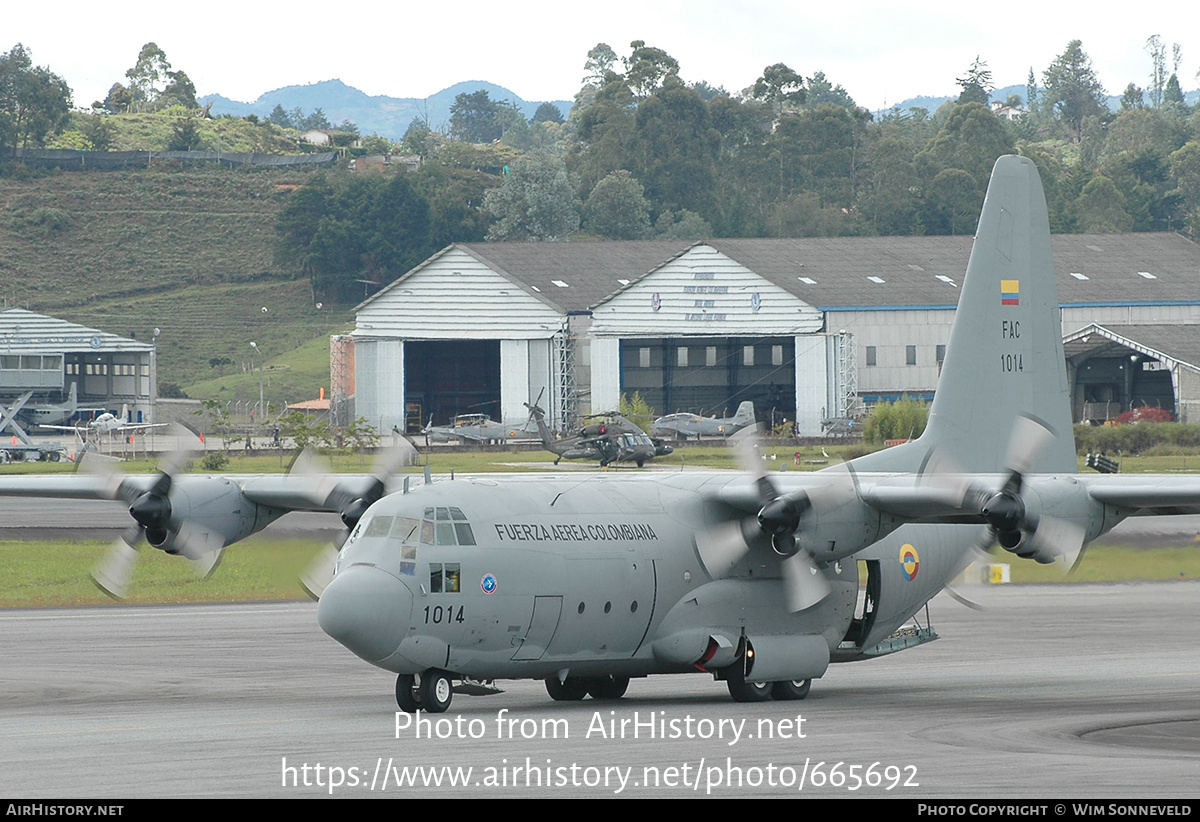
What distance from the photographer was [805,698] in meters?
22.5

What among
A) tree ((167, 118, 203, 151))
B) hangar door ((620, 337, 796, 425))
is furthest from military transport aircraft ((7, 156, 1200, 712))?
tree ((167, 118, 203, 151))

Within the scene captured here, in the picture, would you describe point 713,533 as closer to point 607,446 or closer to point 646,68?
point 607,446

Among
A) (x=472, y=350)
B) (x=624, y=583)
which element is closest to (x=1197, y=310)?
(x=472, y=350)

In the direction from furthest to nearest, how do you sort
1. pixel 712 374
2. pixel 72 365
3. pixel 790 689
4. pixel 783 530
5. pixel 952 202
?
pixel 952 202 < pixel 72 365 < pixel 712 374 < pixel 790 689 < pixel 783 530

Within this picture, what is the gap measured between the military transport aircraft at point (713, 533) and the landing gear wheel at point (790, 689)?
0.07 metres

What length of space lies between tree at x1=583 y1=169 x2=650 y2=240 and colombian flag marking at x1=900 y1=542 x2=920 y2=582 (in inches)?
4902

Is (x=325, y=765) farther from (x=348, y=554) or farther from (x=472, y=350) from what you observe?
(x=472, y=350)

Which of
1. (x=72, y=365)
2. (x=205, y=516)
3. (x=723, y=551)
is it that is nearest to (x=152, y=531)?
(x=205, y=516)

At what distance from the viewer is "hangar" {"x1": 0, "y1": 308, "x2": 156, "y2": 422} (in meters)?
102

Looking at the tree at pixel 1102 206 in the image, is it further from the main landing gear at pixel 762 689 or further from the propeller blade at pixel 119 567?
the propeller blade at pixel 119 567

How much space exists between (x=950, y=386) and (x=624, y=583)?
24.2 ft

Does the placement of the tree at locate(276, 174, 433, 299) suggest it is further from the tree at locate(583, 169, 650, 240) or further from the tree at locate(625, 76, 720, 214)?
the tree at locate(625, 76, 720, 214)

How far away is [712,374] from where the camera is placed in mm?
97812

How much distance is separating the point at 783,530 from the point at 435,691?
16.9 feet
